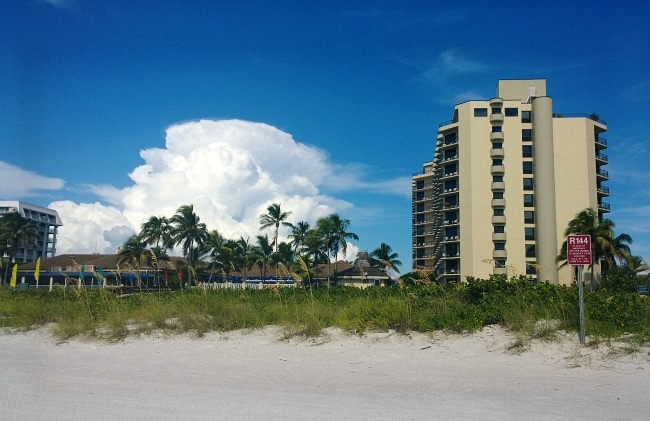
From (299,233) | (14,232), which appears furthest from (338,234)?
(14,232)

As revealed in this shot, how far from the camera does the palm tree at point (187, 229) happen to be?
68.7 meters

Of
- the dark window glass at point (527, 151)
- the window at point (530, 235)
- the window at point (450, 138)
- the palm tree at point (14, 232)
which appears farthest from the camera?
the palm tree at point (14, 232)

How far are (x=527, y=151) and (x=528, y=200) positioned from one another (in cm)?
616

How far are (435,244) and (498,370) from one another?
242 ft

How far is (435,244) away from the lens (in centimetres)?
8244

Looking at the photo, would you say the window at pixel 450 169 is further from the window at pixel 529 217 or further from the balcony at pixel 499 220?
the window at pixel 529 217

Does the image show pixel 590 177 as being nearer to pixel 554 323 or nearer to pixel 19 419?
pixel 554 323

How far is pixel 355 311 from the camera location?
43.5 ft

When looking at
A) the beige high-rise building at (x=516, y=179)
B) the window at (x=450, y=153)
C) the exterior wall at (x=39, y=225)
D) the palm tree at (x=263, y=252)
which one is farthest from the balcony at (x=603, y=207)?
the exterior wall at (x=39, y=225)

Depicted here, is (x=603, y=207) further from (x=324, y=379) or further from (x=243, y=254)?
(x=324, y=379)

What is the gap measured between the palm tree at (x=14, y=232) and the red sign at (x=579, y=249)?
264 feet

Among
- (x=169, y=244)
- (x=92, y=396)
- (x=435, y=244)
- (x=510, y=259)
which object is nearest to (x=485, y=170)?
(x=510, y=259)

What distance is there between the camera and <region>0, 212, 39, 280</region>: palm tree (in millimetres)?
76006

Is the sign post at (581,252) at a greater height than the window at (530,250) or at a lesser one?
lesser
